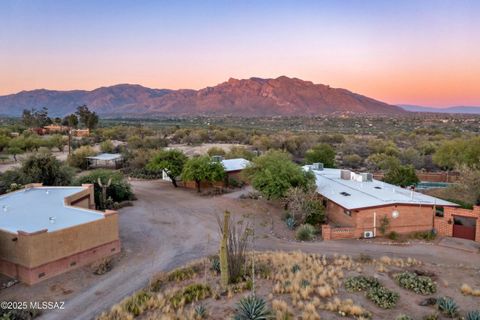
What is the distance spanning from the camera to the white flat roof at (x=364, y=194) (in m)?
22.6

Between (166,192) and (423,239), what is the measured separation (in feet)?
72.3

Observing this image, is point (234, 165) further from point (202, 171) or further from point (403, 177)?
point (403, 177)

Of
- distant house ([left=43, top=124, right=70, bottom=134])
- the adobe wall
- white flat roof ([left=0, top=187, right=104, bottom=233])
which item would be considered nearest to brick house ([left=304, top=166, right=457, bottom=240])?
the adobe wall

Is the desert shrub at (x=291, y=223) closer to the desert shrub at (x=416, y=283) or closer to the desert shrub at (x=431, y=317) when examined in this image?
the desert shrub at (x=416, y=283)

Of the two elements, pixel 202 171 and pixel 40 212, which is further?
pixel 202 171

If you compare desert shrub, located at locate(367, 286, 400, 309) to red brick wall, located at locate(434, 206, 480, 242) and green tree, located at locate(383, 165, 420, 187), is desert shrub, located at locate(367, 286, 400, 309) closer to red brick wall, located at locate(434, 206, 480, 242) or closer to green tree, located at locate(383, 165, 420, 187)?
red brick wall, located at locate(434, 206, 480, 242)

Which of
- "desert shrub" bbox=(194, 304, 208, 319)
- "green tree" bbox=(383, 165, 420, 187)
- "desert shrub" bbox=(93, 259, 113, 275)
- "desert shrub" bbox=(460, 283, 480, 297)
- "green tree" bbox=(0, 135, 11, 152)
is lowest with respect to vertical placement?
"desert shrub" bbox=(93, 259, 113, 275)

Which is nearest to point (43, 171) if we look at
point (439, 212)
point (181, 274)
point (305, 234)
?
point (181, 274)

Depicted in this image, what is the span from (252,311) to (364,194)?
15365 millimetres

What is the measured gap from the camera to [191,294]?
14.1 m

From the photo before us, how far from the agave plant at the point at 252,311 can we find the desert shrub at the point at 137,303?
11.5ft

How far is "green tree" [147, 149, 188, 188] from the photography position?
119 feet

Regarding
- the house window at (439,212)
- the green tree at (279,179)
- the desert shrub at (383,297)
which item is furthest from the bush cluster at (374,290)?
the green tree at (279,179)

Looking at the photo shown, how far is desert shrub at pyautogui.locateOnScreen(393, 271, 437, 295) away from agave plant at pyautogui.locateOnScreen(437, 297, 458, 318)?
1.28 meters
